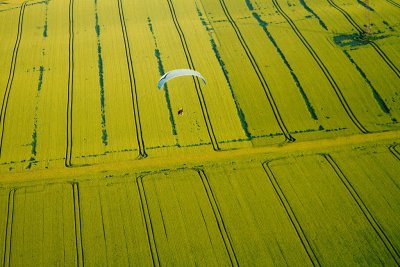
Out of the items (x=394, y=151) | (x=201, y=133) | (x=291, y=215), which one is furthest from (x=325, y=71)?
(x=291, y=215)

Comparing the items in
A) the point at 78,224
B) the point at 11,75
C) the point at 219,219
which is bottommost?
the point at 219,219

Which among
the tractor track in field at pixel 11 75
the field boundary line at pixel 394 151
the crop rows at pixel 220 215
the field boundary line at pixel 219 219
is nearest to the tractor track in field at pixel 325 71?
the field boundary line at pixel 394 151

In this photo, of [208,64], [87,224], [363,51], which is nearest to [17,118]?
[87,224]

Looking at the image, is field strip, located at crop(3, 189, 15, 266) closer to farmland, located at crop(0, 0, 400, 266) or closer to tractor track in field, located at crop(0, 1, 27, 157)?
farmland, located at crop(0, 0, 400, 266)

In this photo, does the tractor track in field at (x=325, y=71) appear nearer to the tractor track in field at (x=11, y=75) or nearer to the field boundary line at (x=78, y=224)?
the field boundary line at (x=78, y=224)

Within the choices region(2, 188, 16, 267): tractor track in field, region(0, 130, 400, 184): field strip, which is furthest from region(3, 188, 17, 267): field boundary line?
region(0, 130, 400, 184): field strip

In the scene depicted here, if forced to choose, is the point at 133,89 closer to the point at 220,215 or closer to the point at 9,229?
the point at 220,215

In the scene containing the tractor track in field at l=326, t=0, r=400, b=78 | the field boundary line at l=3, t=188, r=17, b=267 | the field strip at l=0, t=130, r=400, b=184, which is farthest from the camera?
the tractor track in field at l=326, t=0, r=400, b=78
